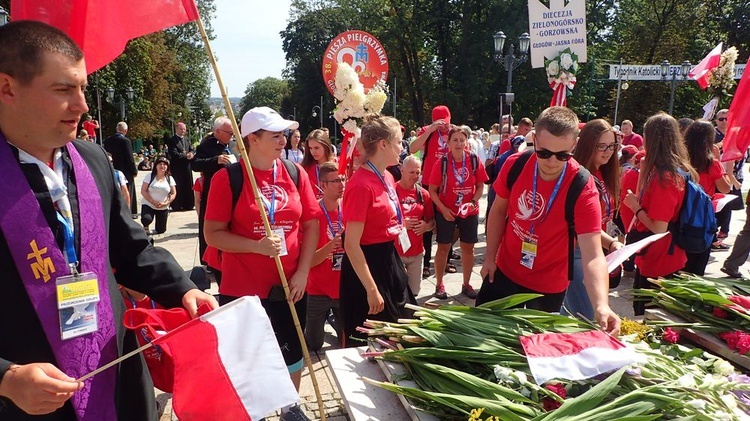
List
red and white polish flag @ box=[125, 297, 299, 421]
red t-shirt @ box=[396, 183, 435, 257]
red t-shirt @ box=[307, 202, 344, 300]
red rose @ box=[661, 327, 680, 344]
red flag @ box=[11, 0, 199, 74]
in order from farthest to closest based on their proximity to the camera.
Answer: red t-shirt @ box=[396, 183, 435, 257] → red t-shirt @ box=[307, 202, 344, 300] → red rose @ box=[661, 327, 680, 344] → red flag @ box=[11, 0, 199, 74] → red and white polish flag @ box=[125, 297, 299, 421]

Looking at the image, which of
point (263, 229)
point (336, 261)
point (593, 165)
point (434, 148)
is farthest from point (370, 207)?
point (434, 148)

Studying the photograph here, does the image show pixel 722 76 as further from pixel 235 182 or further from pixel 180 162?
pixel 180 162

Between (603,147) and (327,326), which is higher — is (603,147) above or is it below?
above

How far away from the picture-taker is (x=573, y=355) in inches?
80.4

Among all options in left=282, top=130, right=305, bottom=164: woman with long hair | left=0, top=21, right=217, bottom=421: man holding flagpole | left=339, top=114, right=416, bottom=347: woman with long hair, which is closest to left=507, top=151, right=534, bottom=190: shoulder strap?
left=339, top=114, right=416, bottom=347: woman with long hair

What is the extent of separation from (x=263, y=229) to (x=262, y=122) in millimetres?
624

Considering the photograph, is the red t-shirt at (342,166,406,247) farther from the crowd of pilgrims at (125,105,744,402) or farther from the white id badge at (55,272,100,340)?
the white id badge at (55,272,100,340)

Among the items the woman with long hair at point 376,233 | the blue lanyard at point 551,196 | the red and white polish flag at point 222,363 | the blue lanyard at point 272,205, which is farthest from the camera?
the woman with long hair at point 376,233

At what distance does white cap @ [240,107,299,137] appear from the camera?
3.09 meters

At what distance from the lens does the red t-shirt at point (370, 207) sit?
3.23 meters

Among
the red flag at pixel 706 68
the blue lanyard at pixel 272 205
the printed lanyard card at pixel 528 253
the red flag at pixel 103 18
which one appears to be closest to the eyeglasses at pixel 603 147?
the printed lanyard card at pixel 528 253

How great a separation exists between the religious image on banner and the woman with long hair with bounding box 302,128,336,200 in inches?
8.1

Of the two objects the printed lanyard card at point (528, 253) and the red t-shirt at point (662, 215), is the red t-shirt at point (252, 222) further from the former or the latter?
the red t-shirt at point (662, 215)

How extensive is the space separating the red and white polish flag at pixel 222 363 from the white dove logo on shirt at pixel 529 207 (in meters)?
1.79
